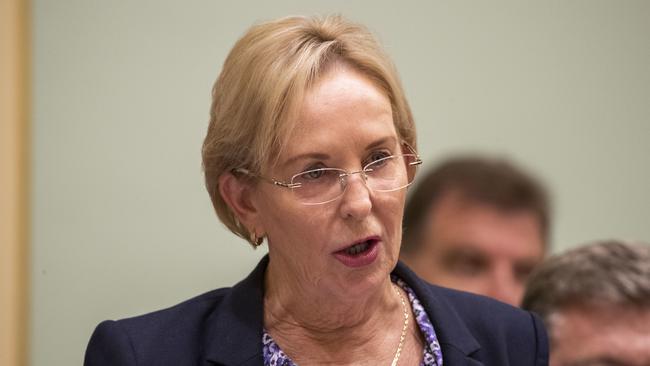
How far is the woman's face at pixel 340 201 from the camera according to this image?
66.9 inches

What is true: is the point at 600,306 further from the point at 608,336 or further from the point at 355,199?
the point at 355,199

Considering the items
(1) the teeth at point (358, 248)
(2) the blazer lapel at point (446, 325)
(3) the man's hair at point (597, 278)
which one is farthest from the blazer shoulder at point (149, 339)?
(3) the man's hair at point (597, 278)

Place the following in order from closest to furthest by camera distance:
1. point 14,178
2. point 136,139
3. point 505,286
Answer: point 14,178, point 136,139, point 505,286

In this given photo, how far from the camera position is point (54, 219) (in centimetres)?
252

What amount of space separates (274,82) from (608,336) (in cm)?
82

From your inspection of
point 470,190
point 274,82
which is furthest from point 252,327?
point 470,190

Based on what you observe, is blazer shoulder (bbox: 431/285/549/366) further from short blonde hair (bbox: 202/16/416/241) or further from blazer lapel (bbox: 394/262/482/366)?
short blonde hair (bbox: 202/16/416/241)

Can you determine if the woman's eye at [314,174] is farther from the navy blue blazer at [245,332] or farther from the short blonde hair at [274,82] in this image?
the navy blue blazer at [245,332]

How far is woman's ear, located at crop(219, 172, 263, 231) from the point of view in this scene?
6.04 feet

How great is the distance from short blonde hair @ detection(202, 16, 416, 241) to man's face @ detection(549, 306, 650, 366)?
503 millimetres

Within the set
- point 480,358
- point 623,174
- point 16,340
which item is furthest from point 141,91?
point 623,174

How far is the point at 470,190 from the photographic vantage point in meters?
2.98

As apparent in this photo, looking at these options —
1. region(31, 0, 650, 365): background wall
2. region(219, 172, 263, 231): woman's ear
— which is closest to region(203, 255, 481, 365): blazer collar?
region(219, 172, 263, 231): woman's ear

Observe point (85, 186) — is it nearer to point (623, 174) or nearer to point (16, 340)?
point (16, 340)
